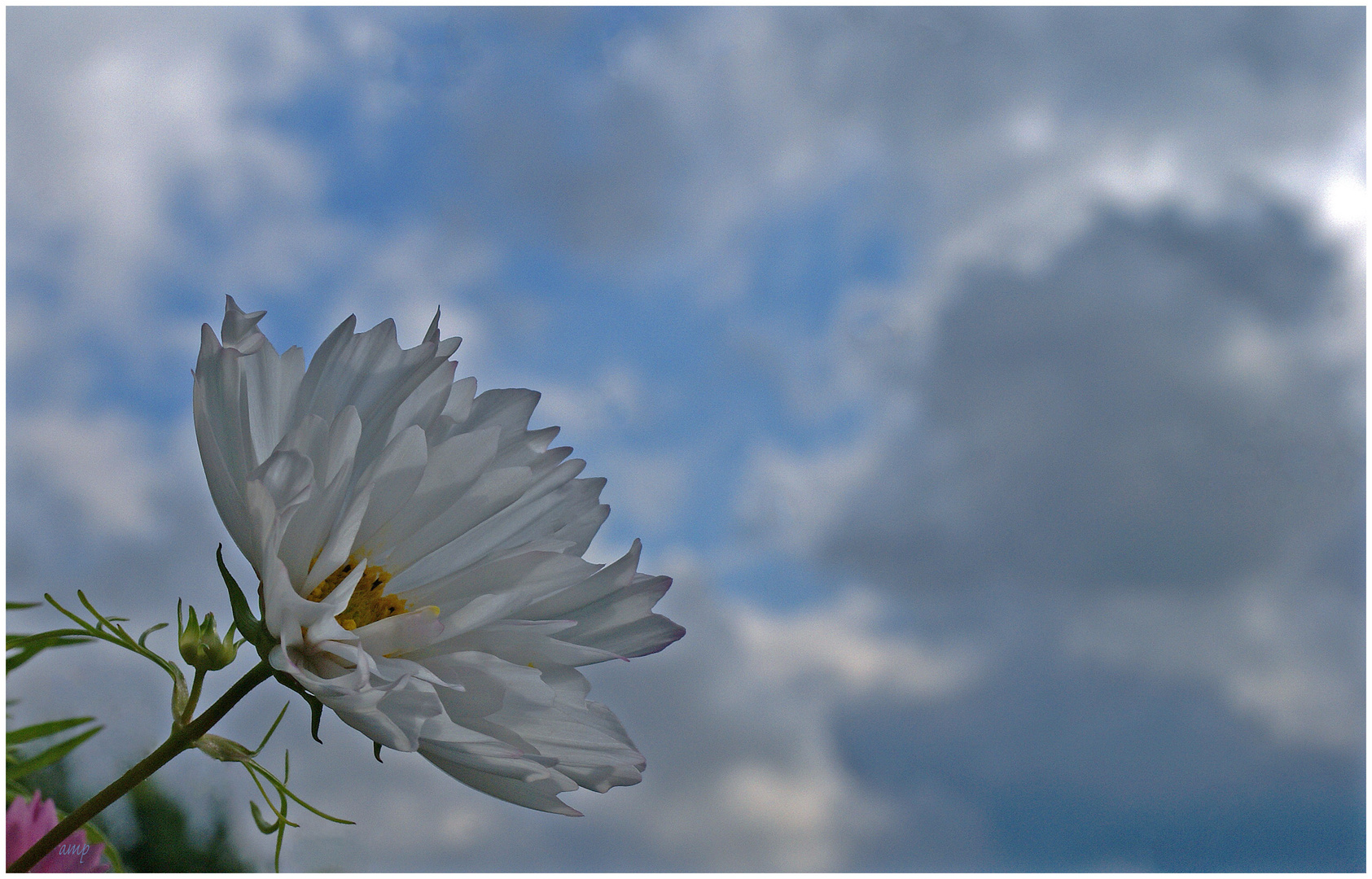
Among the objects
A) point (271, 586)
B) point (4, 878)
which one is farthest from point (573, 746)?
point (4, 878)

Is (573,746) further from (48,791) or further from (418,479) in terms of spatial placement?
(48,791)

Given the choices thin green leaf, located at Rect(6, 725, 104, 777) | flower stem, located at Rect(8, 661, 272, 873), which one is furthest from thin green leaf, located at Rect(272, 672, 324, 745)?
thin green leaf, located at Rect(6, 725, 104, 777)

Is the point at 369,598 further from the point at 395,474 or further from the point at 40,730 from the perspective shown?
the point at 40,730

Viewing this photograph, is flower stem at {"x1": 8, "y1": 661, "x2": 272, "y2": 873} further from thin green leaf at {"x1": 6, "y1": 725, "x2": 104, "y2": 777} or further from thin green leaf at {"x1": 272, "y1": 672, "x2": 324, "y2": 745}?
thin green leaf at {"x1": 6, "y1": 725, "x2": 104, "y2": 777}

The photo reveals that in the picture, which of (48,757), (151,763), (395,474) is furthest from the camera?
(48,757)

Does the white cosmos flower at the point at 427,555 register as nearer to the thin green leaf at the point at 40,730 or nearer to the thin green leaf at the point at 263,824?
the thin green leaf at the point at 263,824

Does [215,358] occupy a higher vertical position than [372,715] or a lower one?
higher

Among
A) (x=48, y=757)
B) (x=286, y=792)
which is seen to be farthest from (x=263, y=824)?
(x=48, y=757)
